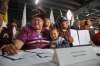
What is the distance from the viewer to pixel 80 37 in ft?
3.57

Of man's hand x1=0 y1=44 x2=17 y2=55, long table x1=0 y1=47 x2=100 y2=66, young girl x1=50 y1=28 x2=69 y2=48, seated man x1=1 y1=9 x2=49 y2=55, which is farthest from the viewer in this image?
young girl x1=50 y1=28 x2=69 y2=48

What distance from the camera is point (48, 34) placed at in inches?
37.9

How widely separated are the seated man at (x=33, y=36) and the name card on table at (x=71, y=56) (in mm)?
262

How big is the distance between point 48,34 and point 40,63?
0.35 metres

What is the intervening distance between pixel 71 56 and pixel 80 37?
1.44 ft

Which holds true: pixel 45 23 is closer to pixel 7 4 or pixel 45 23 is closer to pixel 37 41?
pixel 37 41

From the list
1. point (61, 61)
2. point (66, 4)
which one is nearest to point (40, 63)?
point (61, 61)

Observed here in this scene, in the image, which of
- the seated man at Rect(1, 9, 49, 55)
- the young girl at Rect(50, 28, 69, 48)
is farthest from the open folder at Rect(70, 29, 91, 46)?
the seated man at Rect(1, 9, 49, 55)

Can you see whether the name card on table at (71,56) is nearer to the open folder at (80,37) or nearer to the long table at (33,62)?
the long table at (33,62)

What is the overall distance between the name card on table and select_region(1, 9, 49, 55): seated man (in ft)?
0.86

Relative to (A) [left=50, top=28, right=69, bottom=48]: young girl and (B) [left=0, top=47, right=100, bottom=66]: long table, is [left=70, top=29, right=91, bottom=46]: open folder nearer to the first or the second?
(A) [left=50, top=28, right=69, bottom=48]: young girl

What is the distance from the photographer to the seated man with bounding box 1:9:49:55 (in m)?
0.86

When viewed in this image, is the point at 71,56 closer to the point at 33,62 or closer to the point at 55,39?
the point at 33,62

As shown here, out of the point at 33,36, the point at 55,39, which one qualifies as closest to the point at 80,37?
the point at 55,39
